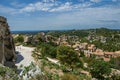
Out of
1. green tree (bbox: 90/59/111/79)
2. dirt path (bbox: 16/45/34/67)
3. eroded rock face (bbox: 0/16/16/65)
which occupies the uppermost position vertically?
eroded rock face (bbox: 0/16/16/65)

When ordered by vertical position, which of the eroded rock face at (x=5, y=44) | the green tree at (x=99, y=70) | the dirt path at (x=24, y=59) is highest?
A: the eroded rock face at (x=5, y=44)

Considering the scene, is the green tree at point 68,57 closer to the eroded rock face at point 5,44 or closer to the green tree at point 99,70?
the green tree at point 99,70

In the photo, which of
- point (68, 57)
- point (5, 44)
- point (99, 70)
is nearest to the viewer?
point (5, 44)

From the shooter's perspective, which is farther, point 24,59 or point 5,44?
point 24,59

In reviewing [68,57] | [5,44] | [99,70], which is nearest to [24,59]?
[68,57]

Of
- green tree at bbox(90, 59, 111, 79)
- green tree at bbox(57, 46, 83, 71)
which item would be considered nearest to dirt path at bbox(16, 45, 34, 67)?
green tree at bbox(57, 46, 83, 71)

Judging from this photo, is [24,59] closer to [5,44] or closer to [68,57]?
[68,57]

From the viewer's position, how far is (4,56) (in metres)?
17.5

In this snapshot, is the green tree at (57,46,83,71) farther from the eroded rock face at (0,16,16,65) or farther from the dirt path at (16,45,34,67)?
the eroded rock face at (0,16,16,65)

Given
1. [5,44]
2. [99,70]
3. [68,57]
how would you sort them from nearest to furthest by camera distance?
[5,44] → [99,70] → [68,57]

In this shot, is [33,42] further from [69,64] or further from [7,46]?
[7,46]

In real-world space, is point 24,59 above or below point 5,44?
below

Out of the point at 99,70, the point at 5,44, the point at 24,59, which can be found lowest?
the point at 99,70

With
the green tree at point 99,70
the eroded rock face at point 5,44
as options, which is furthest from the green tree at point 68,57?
the eroded rock face at point 5,44
